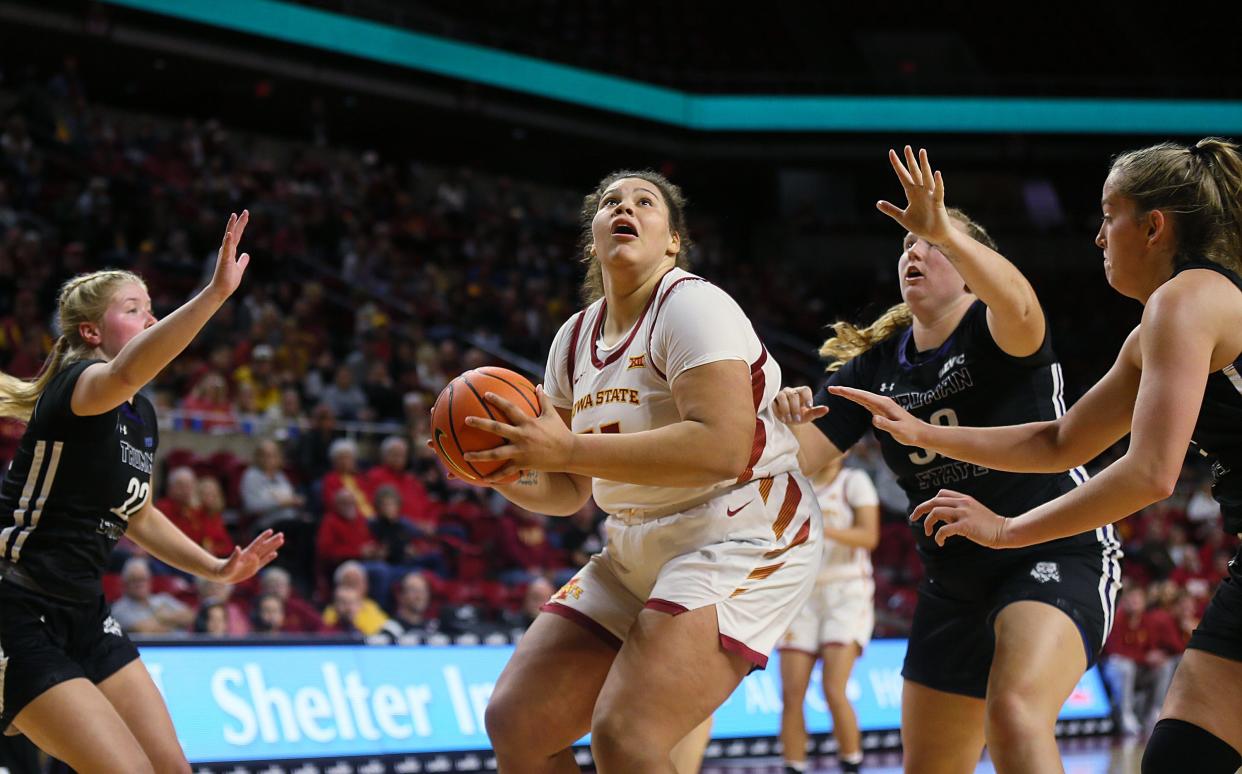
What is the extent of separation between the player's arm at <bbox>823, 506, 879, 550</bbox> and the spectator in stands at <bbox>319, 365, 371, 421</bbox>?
17.7 feet

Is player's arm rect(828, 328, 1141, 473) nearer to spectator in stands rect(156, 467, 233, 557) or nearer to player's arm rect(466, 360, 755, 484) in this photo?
player's arm rect(466, 360, 755, 484)

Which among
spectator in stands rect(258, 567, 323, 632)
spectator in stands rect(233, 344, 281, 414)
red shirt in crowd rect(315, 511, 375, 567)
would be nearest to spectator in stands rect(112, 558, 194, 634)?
spectator in stands rect(258, 567, 323, 632)

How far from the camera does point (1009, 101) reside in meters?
23.4

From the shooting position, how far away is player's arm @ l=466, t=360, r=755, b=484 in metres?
2.79

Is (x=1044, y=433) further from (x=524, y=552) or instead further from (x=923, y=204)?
(x=524, y=552)

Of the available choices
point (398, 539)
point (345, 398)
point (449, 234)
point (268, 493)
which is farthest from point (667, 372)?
point (449, 234)

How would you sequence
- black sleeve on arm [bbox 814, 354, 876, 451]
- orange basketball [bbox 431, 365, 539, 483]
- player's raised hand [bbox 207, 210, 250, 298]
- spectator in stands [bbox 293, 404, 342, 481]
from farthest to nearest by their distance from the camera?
spectator in stands [bbox 293, 404, 342, 481], black sleeve on arm [bbox 814, 354, 876, 451], player's raised hand [bbox 207, 210, 250, 298], orange basketball [bbox 431, 365, 539, 483]

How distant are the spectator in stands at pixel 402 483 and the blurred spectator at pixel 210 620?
2191mm

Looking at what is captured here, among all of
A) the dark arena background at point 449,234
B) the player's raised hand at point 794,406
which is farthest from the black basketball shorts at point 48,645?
the dark arena background at point 449,234

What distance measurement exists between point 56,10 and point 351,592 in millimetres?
10994

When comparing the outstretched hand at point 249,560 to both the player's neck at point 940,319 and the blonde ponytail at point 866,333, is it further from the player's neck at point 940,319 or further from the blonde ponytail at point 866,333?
the player's neck at point 940,319

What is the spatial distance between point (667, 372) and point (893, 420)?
633 millimetres

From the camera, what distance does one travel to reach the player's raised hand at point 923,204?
3391 mm

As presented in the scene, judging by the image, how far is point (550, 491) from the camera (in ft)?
12.2
